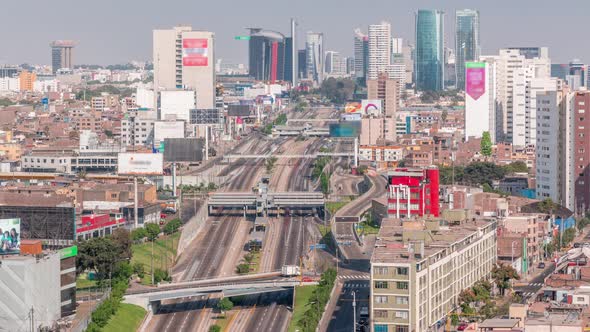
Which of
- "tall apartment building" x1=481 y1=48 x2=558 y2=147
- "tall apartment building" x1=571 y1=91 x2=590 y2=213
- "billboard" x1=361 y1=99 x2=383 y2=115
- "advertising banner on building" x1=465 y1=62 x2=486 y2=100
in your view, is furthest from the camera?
"billboard" x1=361 y1=99 x2=383 y2=115

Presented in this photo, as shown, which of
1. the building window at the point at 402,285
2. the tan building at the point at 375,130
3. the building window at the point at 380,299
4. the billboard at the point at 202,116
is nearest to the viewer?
the building window at the point at 402,285

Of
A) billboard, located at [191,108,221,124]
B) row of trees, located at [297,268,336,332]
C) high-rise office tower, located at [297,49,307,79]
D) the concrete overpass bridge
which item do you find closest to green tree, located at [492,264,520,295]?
row of trees, located at [297,268,336,332]

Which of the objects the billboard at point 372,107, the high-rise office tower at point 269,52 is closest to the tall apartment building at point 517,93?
the billboard at point 372,107

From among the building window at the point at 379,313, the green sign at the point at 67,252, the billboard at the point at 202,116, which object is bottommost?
the building window at the point at 379,313

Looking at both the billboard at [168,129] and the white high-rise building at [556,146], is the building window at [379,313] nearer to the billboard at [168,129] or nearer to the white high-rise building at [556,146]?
the white high-rise building at [556,146]

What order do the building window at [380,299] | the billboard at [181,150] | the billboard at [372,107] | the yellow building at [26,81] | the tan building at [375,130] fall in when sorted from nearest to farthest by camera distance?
the building window at [380,299] → the billboard at [181,150] → the tan building at [375,130] → the billboard at [372,107] → the yellow building at [26,81]

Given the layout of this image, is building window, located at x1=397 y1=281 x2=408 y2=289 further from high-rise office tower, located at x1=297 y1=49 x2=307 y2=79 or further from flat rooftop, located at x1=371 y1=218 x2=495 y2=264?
high-rise office tower, located at x1=297 y1=49 x2=307 y2=79
